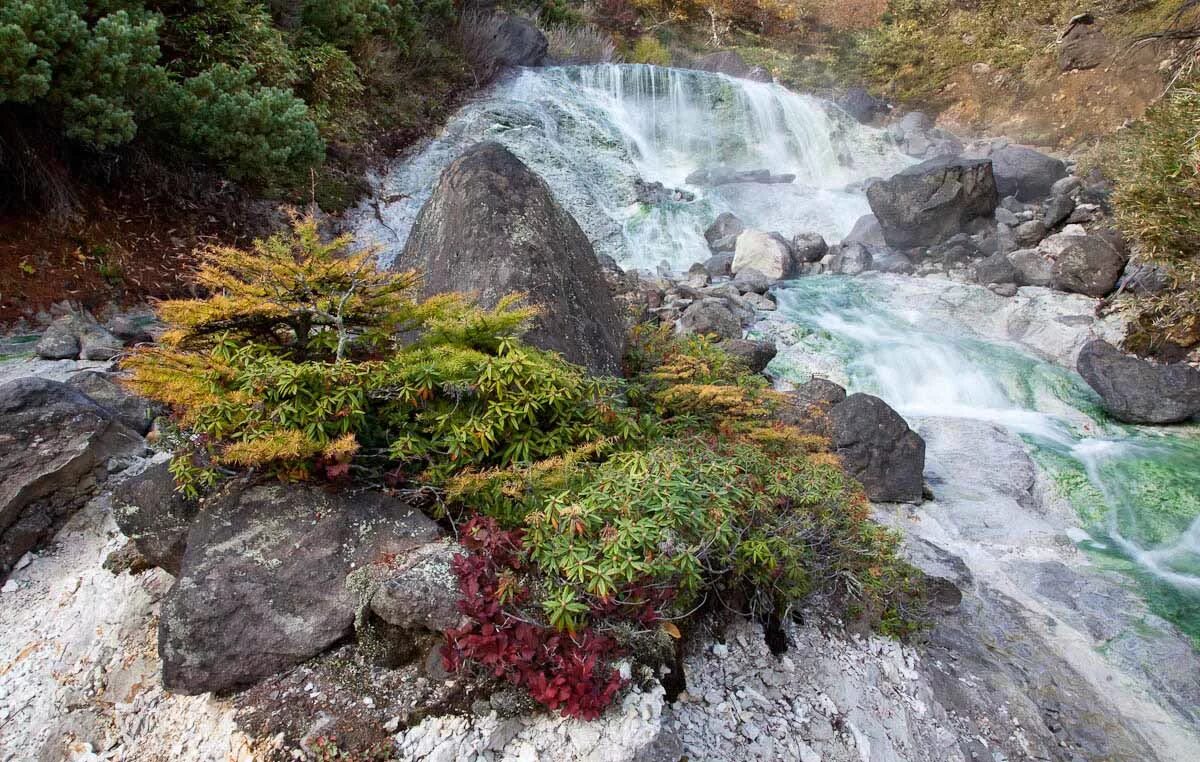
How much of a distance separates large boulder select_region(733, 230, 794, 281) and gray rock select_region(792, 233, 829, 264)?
0.60 m

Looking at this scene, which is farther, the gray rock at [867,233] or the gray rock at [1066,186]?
the gray rock at [867,233]

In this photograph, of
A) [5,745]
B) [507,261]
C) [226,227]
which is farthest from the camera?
[226,227]

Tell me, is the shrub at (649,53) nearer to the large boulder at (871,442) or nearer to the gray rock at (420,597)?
the large boulder at (871,442)

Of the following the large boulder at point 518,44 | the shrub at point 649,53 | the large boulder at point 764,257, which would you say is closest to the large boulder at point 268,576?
the large boulder at point 764,257

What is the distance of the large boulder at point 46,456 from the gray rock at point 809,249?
40.7ft

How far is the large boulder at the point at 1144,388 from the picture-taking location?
7871 millimetres

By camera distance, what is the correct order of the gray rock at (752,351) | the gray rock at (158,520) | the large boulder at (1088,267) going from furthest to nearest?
the large boulder at (1088,267) → the gray rock at (752,351) → the gray rock at (158,520)

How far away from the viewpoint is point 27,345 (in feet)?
19.7

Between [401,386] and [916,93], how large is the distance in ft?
80.7

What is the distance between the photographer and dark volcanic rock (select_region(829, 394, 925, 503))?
6336mm

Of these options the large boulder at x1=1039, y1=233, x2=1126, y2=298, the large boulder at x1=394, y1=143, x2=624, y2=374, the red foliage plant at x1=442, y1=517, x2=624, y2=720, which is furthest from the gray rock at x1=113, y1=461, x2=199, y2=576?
the large boulder at x1=1039, y1=233, x2=1126, y2=298

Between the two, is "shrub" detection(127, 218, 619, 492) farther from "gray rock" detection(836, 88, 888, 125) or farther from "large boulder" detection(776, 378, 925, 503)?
"gray rock" detection(836, 88, 888, 125)

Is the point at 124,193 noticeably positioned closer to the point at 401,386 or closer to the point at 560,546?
the point at 401,386

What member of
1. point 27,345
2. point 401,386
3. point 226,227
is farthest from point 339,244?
point 226,227
